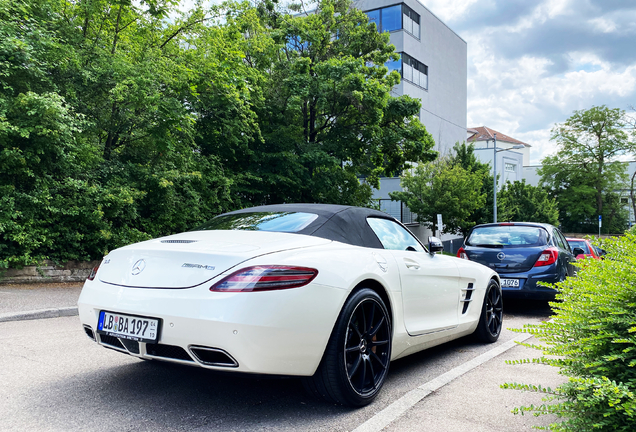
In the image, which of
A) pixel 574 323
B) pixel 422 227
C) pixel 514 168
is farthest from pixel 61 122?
pixel 514 168

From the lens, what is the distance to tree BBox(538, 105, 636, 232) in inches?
2313

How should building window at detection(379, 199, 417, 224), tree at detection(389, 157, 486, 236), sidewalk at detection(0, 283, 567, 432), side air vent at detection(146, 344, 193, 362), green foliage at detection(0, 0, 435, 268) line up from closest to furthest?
side air vent at detection(146, 344, 193, 362), sidewalk at detection(0, 283, 567, 432), green foliage at detection(0, 0, 435, 268), tree at detection(389, 157, 486, 236), building window at detection(379, 199, 417, 224)

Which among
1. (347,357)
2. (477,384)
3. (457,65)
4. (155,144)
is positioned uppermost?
(457,65)

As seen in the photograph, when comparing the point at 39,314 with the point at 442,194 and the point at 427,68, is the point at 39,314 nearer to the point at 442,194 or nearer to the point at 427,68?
the point at 442,194

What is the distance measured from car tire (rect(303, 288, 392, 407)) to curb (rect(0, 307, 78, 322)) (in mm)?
5678

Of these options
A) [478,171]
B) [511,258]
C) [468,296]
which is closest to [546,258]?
[511,258]

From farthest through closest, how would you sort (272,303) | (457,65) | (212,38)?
1. (457,65)
2. (212,38)
3. (272,303)

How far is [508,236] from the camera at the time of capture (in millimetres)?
8805

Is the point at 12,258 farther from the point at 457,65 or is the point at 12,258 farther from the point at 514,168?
the point at 514,168

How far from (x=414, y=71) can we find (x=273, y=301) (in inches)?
1388

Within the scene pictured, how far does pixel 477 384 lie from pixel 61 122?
9.87 m

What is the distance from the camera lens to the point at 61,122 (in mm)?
10711

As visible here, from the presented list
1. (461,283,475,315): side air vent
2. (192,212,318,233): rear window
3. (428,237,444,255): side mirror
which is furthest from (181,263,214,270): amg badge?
(461,283,475,315): side air vent

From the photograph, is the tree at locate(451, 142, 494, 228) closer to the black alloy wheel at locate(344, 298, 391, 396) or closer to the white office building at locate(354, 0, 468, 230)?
the white office building at locate(354, 0, 468, 230)
